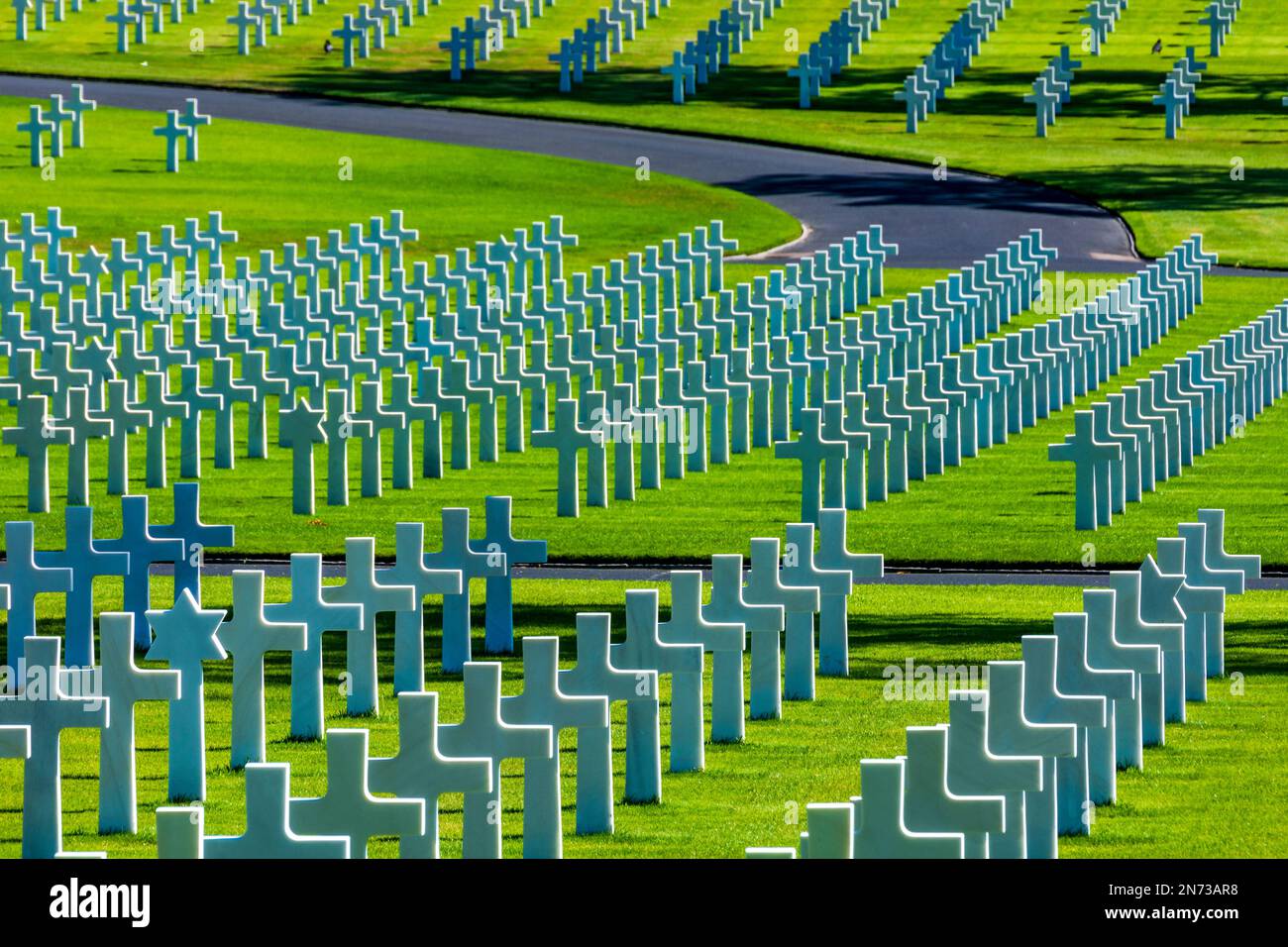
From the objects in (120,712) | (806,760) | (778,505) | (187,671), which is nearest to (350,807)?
(120,712)

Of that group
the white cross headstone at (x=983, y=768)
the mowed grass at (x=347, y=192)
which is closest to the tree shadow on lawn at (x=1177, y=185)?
the mowed grass at (x=347, y=192)

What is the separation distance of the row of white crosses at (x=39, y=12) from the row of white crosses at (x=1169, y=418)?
40.5m

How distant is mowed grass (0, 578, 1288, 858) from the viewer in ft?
34.1

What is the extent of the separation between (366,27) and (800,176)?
701 inches

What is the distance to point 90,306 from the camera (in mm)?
27094

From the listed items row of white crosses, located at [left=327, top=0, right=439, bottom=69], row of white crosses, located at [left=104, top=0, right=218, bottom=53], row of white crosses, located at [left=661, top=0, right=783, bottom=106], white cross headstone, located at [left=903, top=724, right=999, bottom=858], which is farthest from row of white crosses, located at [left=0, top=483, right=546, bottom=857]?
row of white crosses, located at [left=104, top=0, right=218, bottom=53]

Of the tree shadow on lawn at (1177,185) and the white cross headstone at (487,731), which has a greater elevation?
the white cross headstone at (487,731)

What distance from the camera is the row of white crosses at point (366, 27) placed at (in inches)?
2344

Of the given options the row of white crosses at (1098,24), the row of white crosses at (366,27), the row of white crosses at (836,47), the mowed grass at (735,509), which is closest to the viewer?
the mowed grass at (735,509)

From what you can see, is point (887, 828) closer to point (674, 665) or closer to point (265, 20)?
point (674, 665)

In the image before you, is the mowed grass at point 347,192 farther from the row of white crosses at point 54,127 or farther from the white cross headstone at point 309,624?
the white cross headstone at point 309,624

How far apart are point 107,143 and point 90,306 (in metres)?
20.8

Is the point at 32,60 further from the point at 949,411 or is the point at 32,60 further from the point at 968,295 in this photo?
the point at 949,411
